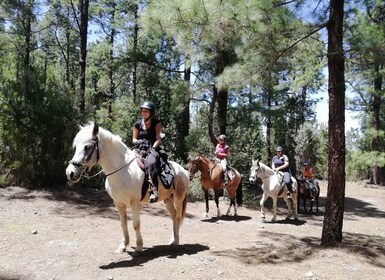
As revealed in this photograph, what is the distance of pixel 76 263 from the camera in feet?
17.3

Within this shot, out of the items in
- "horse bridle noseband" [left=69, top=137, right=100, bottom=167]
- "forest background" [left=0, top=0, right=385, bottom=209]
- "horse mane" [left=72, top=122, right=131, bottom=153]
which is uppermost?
"forest background" [left=0, top=0, right=385, bottom=209]

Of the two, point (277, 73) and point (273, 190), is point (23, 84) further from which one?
point (273, 190)

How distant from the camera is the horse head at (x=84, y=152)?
15.7 feet

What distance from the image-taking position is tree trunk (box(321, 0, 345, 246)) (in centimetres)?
637

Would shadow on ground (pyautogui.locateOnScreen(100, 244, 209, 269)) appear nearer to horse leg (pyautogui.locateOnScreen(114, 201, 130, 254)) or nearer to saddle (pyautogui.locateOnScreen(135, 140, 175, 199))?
horse leg (pyautogui.locateOnScreen(114, 201, 130, 254))

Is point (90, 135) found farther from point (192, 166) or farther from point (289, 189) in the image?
point (289, 189)

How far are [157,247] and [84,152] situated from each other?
97.7 inches

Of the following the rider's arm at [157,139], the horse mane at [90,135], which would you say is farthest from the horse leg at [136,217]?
the rider's arm at [157,139]

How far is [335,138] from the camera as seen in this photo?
638 cm

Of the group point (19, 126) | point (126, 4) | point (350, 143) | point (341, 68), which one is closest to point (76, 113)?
point (19, 126)

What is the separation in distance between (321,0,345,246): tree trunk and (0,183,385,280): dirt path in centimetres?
41

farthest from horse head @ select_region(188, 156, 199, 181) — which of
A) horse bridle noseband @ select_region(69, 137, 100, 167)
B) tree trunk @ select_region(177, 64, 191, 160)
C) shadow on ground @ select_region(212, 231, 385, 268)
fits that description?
tree trunk @ select_region(177, 64, 191, 160)

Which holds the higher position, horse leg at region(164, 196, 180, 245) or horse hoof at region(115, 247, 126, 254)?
horse leg at region(164, 196, 180, 245)

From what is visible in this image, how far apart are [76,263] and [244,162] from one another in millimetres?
11426
